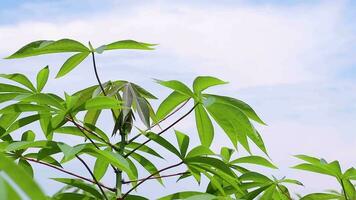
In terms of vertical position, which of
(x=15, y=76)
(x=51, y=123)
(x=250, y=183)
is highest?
(x=15, y=76)

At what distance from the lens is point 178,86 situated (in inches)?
50.9

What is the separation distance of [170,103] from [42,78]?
345mm

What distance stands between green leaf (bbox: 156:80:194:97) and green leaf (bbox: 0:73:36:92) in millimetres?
401

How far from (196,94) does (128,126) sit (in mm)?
176

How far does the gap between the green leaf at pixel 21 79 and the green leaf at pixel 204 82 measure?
43 centimetres

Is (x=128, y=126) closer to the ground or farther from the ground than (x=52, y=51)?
closer to the ground

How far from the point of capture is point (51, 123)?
1317 mm

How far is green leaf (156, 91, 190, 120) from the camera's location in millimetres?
1407

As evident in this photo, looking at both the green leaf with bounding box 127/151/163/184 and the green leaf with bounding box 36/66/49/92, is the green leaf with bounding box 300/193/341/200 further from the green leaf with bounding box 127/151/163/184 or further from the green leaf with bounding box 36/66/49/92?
the green leaf with bounding box 36/66/49/92

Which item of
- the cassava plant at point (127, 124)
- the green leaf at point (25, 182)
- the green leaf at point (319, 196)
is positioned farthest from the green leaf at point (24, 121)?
the green leaf at point (25, 182)

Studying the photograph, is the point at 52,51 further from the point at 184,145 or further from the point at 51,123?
the point at 184,145

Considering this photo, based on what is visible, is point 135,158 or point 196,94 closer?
point 196,94

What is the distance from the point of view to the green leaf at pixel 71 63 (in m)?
1.44

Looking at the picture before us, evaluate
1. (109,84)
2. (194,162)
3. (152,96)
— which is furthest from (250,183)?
(109,84)
